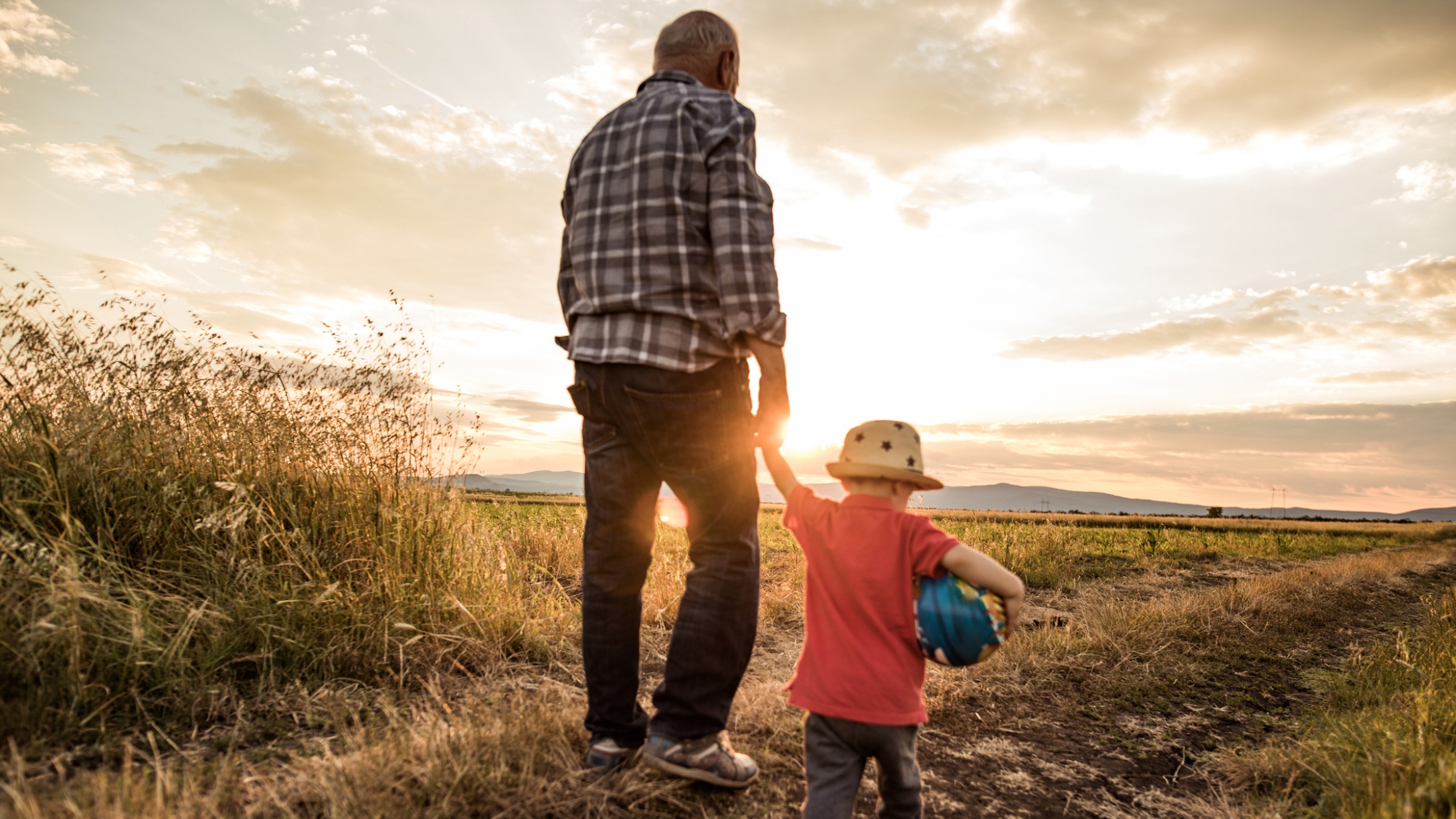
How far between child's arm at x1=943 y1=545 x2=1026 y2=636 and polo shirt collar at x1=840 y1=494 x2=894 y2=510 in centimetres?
25

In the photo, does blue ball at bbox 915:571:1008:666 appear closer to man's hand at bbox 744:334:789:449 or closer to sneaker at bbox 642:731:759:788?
man's hand at bbox 744:334:789:449

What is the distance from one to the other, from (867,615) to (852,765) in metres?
0.45

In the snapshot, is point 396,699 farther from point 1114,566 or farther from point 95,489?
point 1114,566

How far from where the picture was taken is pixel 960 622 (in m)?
2.00

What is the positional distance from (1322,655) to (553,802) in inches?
269

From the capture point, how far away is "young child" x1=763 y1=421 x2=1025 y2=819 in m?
2.08

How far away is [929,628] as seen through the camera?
6.73ft

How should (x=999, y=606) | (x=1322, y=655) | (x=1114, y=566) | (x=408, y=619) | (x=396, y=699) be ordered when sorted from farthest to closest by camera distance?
(x=1114, y=566) < (x=1322, y=655) < (x=408, y=619) < (x=396, y=699) < (x=999, y=606)

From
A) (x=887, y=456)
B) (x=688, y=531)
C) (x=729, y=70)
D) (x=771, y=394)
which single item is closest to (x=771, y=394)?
(x=771, y=394)

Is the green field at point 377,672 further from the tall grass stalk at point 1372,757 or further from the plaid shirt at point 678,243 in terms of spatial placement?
the plaid shirt at point 678,243

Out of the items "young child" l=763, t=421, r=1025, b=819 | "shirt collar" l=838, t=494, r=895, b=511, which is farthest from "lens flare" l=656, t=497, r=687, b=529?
"shirt collar" l=838, t=494, r=895, b=511

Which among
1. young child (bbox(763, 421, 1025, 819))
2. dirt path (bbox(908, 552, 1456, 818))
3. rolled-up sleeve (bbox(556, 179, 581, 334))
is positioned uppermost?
rolled-up sleeve (bbox(556, 179, 581, 334))

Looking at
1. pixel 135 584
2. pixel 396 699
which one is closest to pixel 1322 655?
pixel 396 699

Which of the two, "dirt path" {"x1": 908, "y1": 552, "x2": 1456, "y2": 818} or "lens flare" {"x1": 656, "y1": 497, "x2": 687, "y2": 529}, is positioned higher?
"lens flare" {"x1": 656, "y1": 497, "x2": 687, "y2": 529}
